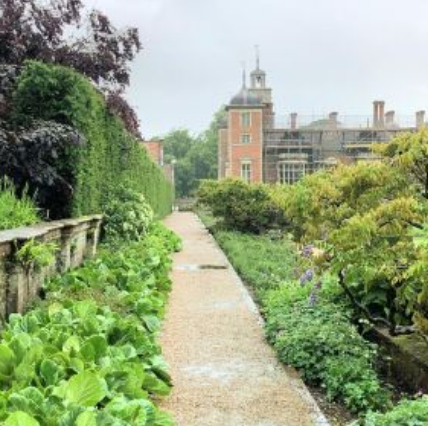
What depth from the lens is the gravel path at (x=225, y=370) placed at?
4457 millimetres

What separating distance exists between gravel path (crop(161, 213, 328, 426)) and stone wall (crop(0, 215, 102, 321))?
4.32 ft

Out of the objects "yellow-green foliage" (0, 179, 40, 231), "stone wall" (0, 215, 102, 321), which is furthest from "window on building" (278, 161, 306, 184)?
"yellow-green foliage" (0, 179, 40, 231)

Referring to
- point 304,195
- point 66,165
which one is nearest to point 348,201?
point 304,195

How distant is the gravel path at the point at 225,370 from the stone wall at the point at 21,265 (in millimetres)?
1316

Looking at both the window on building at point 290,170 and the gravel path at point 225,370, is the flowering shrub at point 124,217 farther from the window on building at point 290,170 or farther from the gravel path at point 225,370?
the window on building at point 290,170

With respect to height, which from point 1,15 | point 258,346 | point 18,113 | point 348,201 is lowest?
point 258,346

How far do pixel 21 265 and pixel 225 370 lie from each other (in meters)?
1.93

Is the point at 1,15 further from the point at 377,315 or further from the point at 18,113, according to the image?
the point at 377,315

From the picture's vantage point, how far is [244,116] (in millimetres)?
64688

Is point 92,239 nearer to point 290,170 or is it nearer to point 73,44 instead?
point 73,44

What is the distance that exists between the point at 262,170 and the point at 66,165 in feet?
182

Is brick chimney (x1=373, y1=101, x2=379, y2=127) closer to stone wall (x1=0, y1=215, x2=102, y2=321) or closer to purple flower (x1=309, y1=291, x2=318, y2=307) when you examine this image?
stone wall (x1=0, y1=215, x2=102, y2=321)

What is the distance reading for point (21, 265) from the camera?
5879 millimetres

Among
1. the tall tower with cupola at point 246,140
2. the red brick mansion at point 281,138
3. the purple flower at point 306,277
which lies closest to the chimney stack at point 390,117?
the red brick mansion at point 281,138
